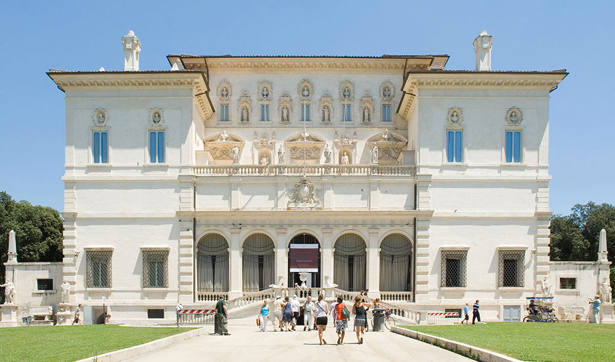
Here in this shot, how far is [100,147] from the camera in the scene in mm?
41344

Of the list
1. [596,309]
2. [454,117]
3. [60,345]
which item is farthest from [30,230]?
[596,309]

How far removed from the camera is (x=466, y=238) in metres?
40.4

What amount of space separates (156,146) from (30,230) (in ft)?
116

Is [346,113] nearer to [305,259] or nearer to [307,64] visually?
[307,64]

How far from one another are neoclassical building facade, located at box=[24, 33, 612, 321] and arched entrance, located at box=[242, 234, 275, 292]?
72mm

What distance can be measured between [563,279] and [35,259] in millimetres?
54382

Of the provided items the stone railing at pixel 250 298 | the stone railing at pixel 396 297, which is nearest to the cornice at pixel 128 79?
the stone railing at pixel 250 298

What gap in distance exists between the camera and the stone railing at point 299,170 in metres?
41.4

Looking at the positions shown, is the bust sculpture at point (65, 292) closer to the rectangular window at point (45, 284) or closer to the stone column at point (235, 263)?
the rectangular window at point (45, 284)

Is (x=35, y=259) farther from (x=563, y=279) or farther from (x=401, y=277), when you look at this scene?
(x=563, y=279)

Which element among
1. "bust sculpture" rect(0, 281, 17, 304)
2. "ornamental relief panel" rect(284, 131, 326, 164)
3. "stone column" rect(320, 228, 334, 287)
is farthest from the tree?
"stone column" rect(320, 228, 334, 287)

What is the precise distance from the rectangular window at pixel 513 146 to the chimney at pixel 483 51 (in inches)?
199

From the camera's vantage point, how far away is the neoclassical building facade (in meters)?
40.2

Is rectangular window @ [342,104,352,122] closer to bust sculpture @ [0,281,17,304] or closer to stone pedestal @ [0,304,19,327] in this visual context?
bust sculpture @ [0,281,17,304]
